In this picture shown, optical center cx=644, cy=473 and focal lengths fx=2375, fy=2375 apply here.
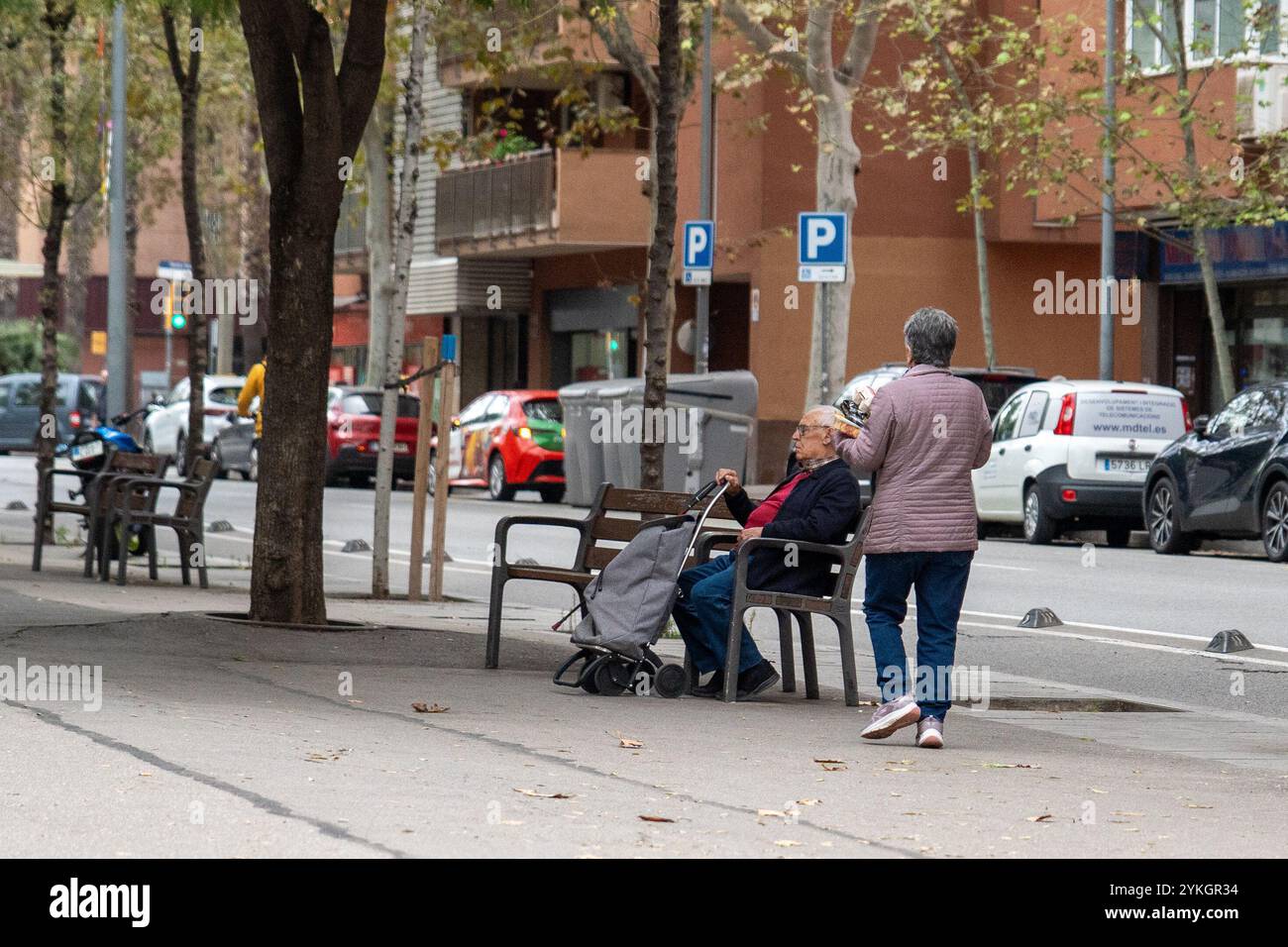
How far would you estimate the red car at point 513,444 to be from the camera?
1287 inches

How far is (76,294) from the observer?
71.9 m

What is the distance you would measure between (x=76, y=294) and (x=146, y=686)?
63904 mm

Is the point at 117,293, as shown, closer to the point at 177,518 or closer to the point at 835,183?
the point at 835,183

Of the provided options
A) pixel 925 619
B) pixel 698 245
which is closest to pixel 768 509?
pixel 925 619

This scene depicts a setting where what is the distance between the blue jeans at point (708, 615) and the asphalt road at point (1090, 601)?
2.42 metres

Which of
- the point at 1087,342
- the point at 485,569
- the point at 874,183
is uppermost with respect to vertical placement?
the point at 874,183

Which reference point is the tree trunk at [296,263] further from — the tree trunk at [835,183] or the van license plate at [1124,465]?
the tree trunk at [835,183]

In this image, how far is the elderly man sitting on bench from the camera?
410 inches

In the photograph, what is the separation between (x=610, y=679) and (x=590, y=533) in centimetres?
127

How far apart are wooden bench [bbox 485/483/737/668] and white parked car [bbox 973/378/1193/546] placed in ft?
40.7

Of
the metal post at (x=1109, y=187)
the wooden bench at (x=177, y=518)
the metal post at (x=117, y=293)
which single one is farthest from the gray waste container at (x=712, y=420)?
the wooden bench at (x=177, y=518)
